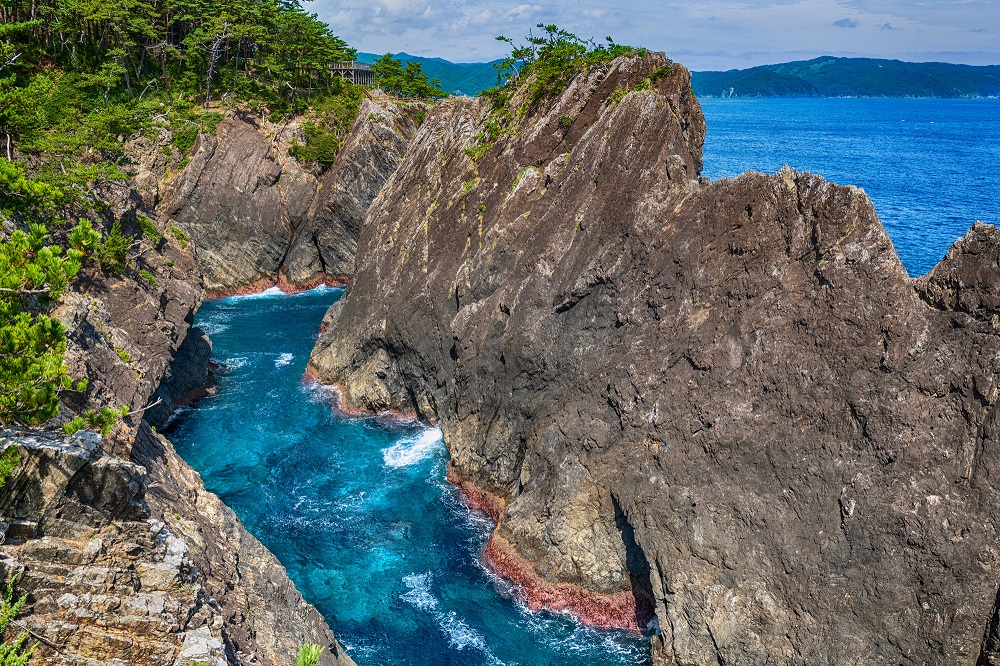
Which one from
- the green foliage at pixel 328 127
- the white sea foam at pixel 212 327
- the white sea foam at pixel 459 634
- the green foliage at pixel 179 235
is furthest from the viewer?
the green foliage at pixel 328 127

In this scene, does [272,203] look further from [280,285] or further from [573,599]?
[573,599]

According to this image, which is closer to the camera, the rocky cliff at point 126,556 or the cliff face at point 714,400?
the rocky cliff at point 126,556

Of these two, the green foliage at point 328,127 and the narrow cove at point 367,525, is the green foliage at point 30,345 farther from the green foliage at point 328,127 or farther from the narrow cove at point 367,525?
the green foliage at point 328,127

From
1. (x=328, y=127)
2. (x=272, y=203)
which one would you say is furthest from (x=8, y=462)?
(x=328, y=127)

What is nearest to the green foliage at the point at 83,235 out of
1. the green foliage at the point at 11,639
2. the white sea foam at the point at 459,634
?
the green foliage at the point at 11,639

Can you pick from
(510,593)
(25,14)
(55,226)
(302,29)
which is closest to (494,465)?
(510,593)

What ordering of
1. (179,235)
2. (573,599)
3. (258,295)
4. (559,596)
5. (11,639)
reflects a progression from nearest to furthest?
(11,639) < (573,599) < (559,596) < (179,235) < (258,295)
